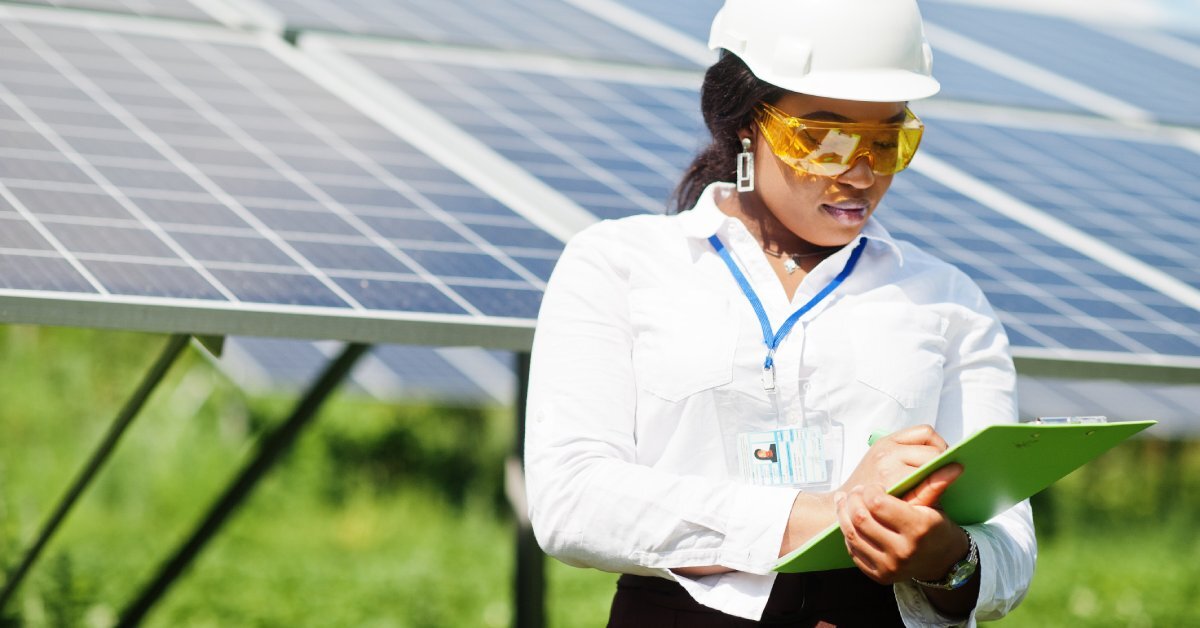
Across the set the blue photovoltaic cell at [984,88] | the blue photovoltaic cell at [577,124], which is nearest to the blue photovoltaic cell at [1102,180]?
the blue photovoltaic cell at [984,88]

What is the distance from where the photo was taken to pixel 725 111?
Result: 8.73 feet

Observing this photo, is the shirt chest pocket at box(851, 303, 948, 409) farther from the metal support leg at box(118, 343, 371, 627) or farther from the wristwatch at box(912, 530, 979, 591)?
the metal support leg at box(118, 343, 371, 627)

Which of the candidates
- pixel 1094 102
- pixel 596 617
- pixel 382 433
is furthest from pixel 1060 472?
pixel 382 433

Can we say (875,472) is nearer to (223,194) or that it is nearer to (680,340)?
(680,340)

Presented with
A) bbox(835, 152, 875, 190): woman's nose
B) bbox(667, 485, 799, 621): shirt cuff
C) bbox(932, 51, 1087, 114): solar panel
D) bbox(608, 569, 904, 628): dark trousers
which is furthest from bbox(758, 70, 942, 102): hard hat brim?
bbox(932, 51, 1087, 114): solar panel

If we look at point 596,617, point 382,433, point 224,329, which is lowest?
point 382,433

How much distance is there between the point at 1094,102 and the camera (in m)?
6.75

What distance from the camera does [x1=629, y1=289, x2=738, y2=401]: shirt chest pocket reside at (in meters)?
2.32

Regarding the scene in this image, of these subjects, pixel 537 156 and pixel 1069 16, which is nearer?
pixel 537 156

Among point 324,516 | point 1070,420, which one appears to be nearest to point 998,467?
point 1070,420

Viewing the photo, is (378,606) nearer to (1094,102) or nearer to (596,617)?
(596,617)

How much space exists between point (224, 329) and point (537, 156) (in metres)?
1.75

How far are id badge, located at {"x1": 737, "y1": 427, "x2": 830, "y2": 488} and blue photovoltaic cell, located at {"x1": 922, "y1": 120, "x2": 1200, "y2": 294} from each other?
278cm

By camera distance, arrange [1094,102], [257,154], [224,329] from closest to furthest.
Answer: [224,329], [257,154], [1094,102]
